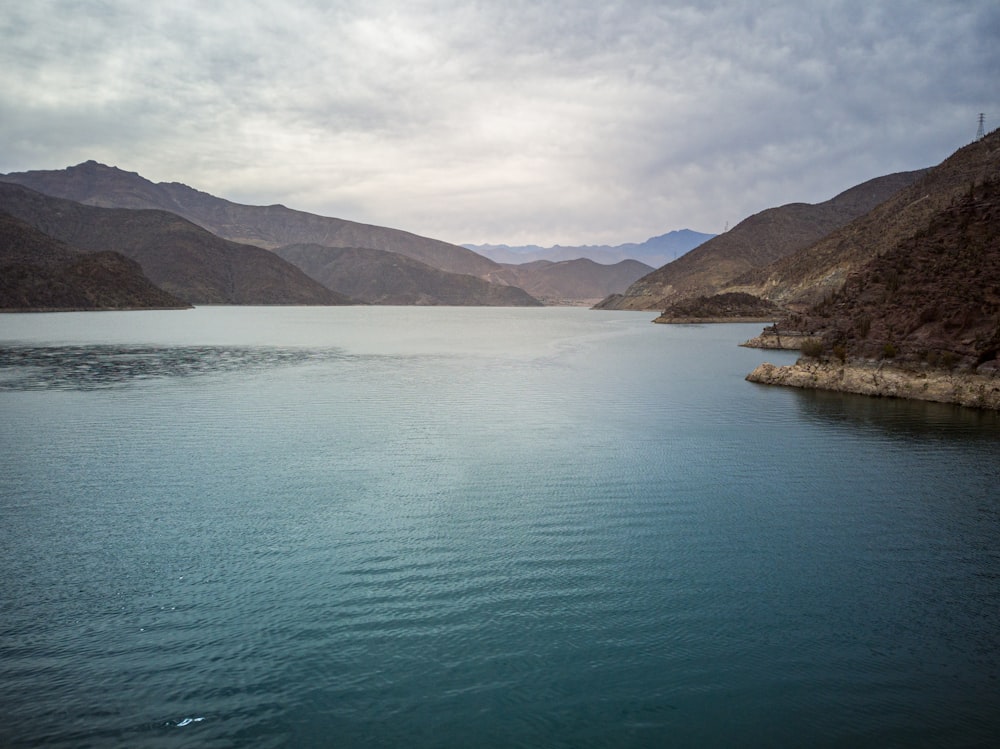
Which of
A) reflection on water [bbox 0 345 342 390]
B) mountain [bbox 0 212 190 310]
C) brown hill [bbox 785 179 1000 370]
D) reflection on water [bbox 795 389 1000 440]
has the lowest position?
reflection on water [bbox 795 389 1000 440]

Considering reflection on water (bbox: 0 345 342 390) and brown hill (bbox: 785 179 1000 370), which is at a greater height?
brown hill (bbox: 785 179 1000 370)

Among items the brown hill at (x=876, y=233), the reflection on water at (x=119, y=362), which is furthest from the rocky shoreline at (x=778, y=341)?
the reflection on water at (x=119, y=362)

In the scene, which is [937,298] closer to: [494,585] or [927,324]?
[927,324]

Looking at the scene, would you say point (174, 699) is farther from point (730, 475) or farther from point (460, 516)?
point (730, 475)

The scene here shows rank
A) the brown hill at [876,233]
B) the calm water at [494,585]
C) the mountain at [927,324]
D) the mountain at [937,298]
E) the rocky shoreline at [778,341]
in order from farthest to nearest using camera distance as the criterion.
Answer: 1. the brown hill at [876,233]
2. the rocky shoreline at [778,341]
3. the mountain at [937,298]
4. the mountain at [927,324]
5. the calm water at [494,585]

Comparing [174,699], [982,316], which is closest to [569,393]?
[982,316]

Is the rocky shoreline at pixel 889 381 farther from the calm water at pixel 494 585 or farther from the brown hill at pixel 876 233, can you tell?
the brown hill at pixel 876 233

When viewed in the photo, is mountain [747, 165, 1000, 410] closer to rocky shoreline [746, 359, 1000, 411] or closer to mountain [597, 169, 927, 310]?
rocky shoreline [746, 359, 1000, 411]

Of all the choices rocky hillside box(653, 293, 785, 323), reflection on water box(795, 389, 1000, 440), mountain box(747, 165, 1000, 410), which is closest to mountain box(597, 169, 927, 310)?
rocky hillside box(653, 293, 785, 323)
